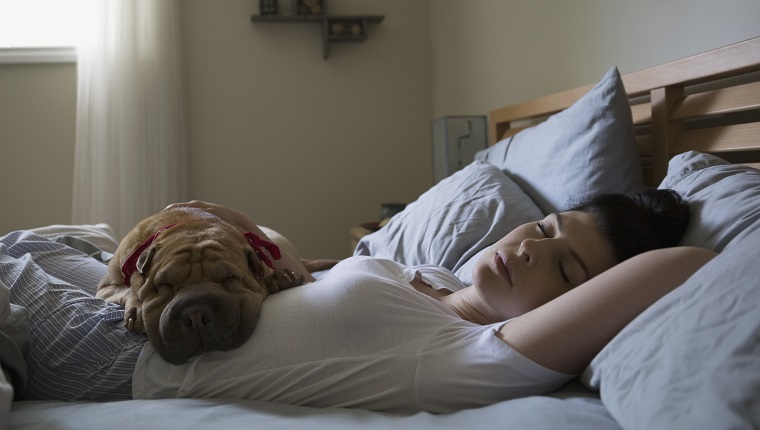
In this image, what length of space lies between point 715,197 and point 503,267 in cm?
39

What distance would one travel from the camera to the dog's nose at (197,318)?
1.06 meters

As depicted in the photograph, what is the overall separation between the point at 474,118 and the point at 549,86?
1.57 ft

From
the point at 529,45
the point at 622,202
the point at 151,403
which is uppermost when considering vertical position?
the point at 529,45

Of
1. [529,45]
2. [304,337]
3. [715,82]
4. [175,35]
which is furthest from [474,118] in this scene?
[304,337]

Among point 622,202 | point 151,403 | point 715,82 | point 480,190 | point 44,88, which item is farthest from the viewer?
point 44,88

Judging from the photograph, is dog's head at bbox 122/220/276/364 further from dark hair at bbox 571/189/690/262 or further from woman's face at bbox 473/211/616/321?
dark hair at bbox 571/189/690/262

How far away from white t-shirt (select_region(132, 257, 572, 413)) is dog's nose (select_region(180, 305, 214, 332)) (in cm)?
6

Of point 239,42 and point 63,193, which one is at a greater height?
point 239,42

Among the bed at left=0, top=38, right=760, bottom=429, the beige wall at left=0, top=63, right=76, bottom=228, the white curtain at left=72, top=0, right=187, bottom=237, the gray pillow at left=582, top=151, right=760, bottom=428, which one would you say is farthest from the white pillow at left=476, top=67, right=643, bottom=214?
the beige wall at left=0, top=63, right=76, bottom=228

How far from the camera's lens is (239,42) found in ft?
12.8

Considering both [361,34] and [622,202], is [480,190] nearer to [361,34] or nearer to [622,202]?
[622,202]

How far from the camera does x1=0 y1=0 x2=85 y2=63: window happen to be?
3727 mm

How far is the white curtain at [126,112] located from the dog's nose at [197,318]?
2.82m

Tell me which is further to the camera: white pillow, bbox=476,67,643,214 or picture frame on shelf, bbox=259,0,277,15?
picture frame on shelf, bbox=259,0,277,15
